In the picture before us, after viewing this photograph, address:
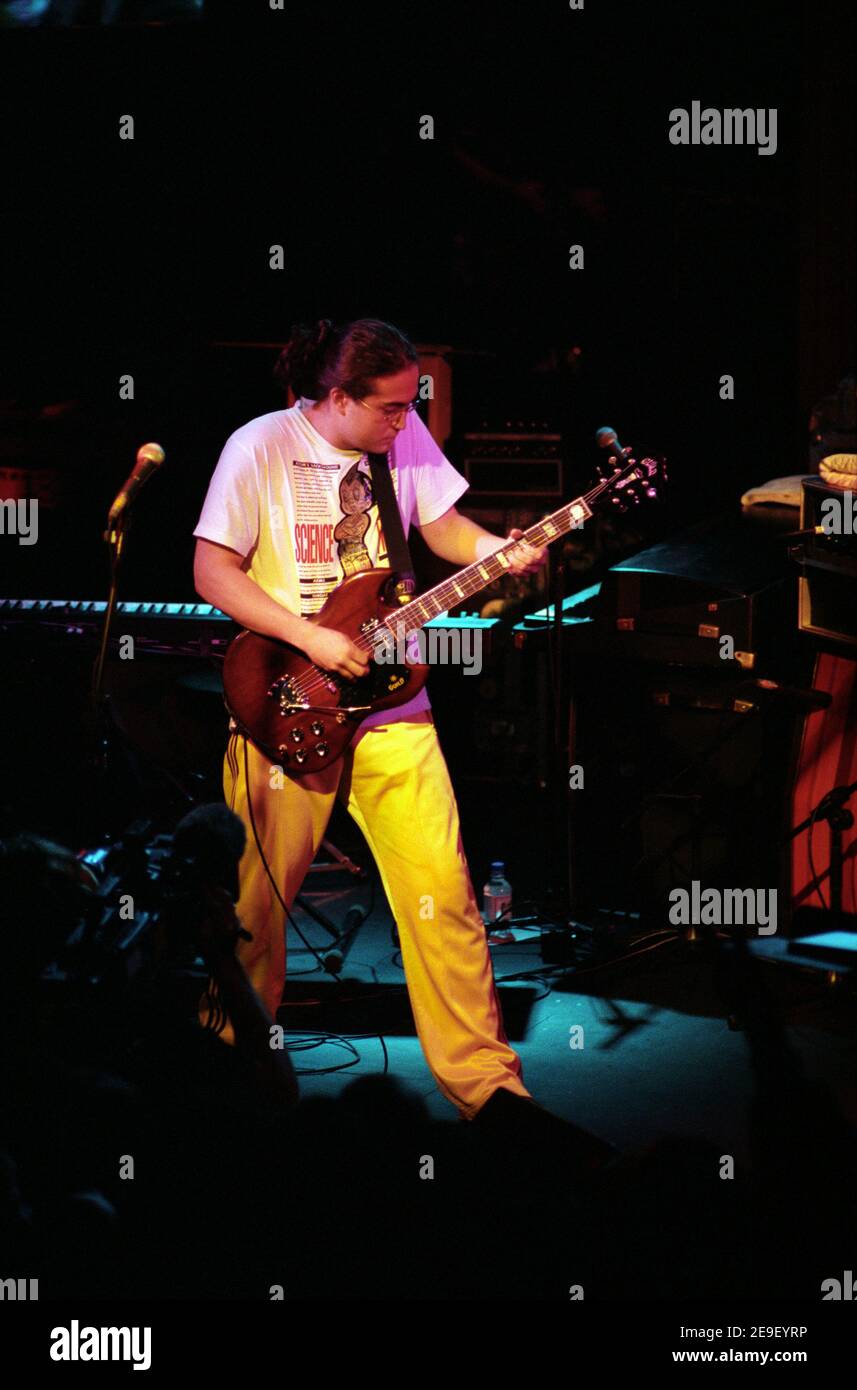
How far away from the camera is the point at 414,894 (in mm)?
3727

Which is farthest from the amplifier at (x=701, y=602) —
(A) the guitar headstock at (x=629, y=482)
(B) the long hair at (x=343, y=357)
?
(B) the long hair at (x=343, y=357)

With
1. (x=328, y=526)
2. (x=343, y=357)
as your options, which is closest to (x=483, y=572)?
(x=328, y=526)

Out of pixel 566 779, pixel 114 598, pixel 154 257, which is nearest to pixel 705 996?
pixel 566 779

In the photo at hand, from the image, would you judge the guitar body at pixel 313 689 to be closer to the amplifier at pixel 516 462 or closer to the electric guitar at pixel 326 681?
the electric guitar at pixel 326 681

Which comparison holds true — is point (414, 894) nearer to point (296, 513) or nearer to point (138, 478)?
point (296, 513)

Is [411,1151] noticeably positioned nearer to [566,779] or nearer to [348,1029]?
[348,1029]

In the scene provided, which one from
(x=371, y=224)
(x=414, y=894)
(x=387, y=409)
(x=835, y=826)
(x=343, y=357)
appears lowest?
(x=835, y=826)

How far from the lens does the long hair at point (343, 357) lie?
3.66m

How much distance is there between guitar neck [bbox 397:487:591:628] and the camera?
378cm

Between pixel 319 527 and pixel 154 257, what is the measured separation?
16.4 ft

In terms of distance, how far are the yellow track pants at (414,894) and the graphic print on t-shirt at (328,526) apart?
1.40 feet

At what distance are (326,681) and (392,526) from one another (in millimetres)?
463

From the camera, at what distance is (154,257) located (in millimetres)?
8141

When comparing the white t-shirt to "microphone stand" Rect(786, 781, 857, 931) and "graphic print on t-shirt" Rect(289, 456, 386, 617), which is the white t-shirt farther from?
"microphone stand" Rect(786, 781, 857, 931)
